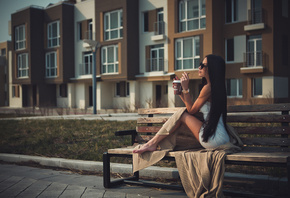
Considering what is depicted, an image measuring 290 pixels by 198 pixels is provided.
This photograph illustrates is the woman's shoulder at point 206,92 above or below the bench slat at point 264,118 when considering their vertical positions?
above

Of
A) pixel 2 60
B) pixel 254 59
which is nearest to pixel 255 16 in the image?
pixel 254 59

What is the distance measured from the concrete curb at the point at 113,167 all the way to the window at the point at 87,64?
2985 cm

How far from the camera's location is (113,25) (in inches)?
1368

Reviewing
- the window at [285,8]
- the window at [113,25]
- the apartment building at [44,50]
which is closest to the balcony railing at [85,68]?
the apartment building at [44,50]

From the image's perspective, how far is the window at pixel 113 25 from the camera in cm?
3409

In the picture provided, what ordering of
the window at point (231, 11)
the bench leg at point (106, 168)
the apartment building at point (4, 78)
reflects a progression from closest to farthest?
the bench leg at point (106, 168) → the window at point (231, 11) → the apartment building at point (4, 78)

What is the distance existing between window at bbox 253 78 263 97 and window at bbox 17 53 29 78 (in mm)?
26935

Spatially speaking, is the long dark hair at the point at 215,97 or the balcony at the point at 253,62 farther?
the balcony at the point at 253,62

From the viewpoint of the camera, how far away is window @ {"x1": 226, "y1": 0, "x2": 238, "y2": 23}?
92.4 feet

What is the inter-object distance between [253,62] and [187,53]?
17.5ft

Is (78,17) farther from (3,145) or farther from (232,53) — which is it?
(3,145)

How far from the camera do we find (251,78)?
27.0 meters

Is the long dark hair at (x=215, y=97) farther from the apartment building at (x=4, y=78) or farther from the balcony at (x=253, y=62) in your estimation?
the apartment building at (x=4, y=78)

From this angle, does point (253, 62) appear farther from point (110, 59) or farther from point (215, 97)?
point (215, 97)
